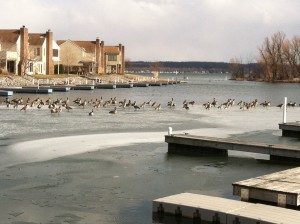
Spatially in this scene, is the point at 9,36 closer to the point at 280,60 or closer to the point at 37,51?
the point at 37,51

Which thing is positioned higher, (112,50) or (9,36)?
(112,50)

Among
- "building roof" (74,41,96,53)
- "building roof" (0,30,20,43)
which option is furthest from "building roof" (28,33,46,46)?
"building roof" (74,41,96,53)

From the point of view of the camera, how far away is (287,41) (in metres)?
170

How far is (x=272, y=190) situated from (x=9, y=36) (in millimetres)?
90325

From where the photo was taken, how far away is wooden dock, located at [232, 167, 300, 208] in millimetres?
14094

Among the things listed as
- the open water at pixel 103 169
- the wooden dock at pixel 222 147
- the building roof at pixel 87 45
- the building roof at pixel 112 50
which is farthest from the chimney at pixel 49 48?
the wooden dock at pixel 222 147

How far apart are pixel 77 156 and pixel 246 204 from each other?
10472 mm

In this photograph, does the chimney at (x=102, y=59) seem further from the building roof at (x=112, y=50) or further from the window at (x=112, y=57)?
the window at (x=112, y=57)

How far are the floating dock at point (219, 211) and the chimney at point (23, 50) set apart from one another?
8364 centimetres

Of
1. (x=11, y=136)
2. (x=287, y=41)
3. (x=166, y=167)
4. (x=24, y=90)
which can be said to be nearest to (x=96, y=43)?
(x=24, y=90)

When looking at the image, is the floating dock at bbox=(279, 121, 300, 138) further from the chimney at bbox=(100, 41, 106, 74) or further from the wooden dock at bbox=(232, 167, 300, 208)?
the chimney at bbox=(100, 41, 106, 74)

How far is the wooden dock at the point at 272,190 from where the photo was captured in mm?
14094

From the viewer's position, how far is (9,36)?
99438 mm

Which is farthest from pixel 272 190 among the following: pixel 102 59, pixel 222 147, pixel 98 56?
pixel 102 59
